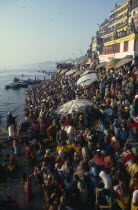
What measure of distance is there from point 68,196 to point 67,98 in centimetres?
1608

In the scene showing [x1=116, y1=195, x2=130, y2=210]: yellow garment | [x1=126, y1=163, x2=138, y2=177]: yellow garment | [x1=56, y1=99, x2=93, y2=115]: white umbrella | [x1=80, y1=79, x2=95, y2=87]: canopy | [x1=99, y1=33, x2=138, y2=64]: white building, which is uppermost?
[x1=99, y1=33, x2=138, y2=64]: white building

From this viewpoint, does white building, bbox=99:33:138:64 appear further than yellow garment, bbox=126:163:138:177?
Yes

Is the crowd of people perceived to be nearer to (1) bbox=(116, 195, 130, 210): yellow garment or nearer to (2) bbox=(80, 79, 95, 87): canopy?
(1) bbox=(116, 195, 130, 210): yellow garment

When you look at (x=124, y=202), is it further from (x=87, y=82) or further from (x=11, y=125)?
(x=87, y=82)

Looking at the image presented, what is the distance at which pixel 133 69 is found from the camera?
64.5 feet

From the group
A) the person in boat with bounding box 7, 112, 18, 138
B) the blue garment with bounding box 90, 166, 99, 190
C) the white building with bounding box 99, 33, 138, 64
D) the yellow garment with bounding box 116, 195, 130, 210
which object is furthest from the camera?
the white building with bounding box 99, 33, 138, 64

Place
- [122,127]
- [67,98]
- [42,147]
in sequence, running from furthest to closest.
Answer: [67,98]
[42,147]
[122,127]

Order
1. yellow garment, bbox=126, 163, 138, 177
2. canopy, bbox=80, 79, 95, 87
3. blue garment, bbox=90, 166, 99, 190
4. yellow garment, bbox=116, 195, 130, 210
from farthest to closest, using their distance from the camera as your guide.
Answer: canopy, bbox=80, 79, 95, 87 < blue garment, bbox=90, 166, 99, 190 < yellow garment, bbox=126, 163, 138, 177 < yellow garment, bbox=116, 195, 130, 210

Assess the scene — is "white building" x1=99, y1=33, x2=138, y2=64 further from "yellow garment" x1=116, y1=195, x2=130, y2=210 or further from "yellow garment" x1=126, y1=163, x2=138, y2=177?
"yellow garment" x1=116, y1=195, x2=130, y2=210

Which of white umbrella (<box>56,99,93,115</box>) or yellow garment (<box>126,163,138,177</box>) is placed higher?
white umbrella (<box>56,99,93,115</box>)

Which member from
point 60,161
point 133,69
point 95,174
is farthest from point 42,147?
point 133,69

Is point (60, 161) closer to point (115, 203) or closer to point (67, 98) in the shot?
point (115, 203)

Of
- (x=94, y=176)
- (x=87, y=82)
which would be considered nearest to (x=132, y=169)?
(x=94, y=176)

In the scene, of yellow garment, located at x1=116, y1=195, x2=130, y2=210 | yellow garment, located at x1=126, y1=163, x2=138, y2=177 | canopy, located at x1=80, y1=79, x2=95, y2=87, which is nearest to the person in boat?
canopy, located at x1=80, y1=79, x2=95, y2=87
